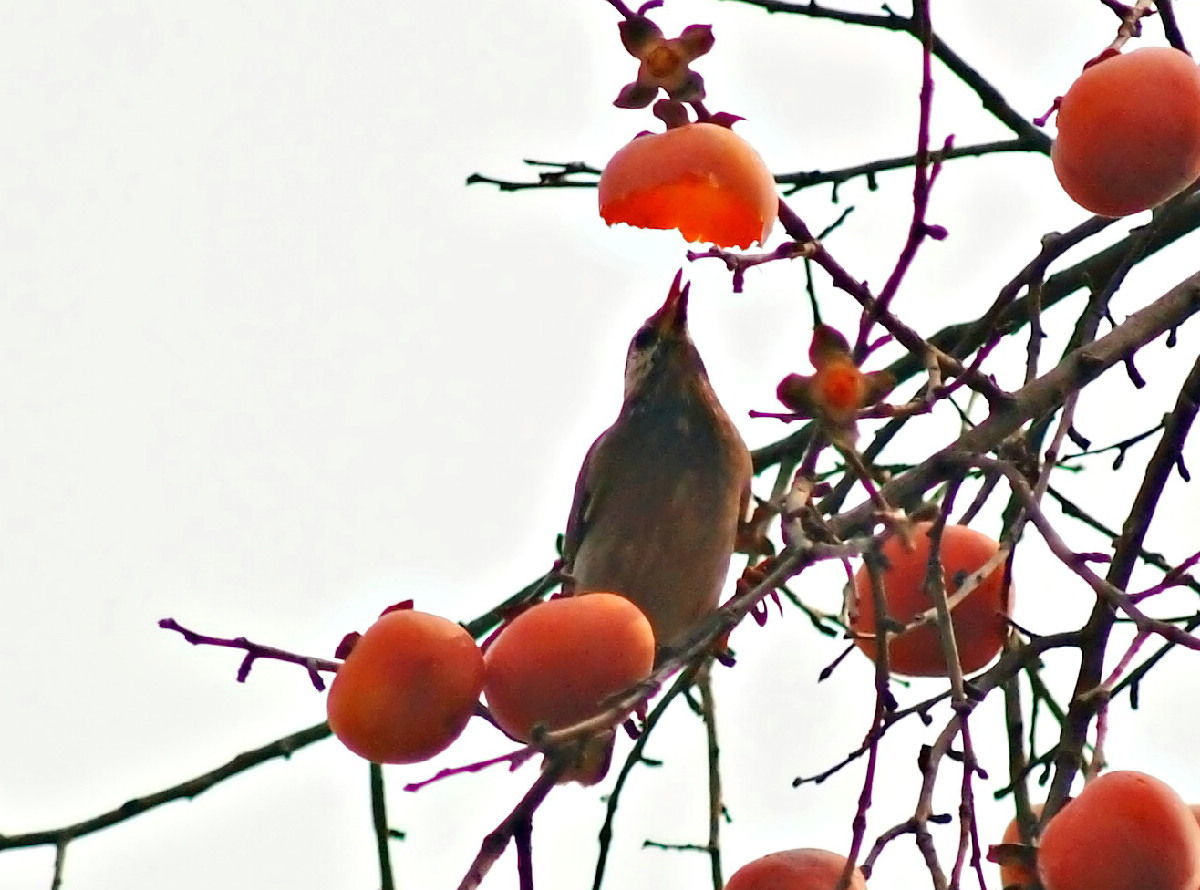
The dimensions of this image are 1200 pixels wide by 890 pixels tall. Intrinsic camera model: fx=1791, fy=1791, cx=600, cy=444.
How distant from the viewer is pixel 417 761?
85.6 inches

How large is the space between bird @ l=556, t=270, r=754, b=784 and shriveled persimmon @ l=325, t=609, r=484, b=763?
76.6 inches

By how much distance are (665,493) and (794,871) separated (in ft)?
8.07

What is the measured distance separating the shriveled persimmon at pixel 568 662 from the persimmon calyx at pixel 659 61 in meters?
0.68

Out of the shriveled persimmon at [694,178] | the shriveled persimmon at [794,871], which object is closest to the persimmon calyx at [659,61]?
the shriveled persimmon at [694,178]

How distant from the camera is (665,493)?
455cm

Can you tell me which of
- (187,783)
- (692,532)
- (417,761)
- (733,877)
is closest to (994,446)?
(733,877)

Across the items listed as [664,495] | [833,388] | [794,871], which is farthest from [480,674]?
[664,495]

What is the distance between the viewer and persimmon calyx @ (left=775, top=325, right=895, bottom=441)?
195 cm

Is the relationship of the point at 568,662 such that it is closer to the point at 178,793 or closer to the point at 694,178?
the point at 694,178

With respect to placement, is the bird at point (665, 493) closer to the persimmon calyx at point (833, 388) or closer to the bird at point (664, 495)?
the bird at point (664, 495)

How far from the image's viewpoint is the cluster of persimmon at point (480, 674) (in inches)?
79.5

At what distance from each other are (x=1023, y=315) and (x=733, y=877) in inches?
75.2

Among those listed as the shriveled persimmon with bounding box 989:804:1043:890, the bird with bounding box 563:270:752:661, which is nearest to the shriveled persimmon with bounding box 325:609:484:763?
the shriveled persimmon with bounding box 989:804:1043:890

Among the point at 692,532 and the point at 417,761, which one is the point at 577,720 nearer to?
the point at 417,761
